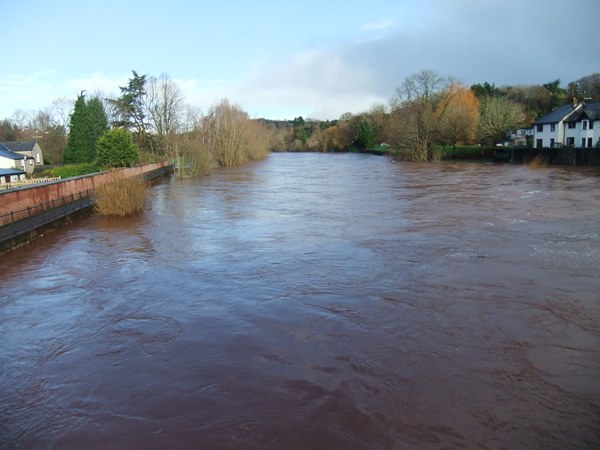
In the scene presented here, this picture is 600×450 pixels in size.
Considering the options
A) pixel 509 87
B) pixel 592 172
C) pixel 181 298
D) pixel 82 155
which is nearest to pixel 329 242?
pixel 181 298

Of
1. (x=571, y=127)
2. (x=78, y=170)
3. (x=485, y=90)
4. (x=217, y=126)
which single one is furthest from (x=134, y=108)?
(x=485, y=90)

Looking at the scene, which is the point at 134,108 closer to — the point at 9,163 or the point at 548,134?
the point at 9,163

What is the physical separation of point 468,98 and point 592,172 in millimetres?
39660

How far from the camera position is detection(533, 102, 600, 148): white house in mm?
47906

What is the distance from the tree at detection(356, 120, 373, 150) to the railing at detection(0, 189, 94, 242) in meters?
84.9

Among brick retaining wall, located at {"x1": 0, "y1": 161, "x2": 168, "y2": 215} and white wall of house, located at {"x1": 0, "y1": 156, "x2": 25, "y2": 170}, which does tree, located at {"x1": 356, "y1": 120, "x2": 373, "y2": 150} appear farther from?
brick retaining wall, located at {"x1": 0, "y1": 161, "x2": 168, "y2": 215}

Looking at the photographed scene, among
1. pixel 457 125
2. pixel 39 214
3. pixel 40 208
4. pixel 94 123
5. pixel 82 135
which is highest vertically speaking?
pixel 94 123

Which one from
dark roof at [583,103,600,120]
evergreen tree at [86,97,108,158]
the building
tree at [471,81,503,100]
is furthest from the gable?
the building

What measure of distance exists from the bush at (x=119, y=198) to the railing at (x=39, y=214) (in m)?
1.06

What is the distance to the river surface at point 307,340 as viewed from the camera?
5.50 m

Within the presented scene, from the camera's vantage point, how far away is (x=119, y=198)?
20766 millimetres

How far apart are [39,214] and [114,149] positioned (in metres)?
16.7

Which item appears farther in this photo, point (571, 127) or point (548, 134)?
point (548, 134)

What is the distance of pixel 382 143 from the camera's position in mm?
103688
